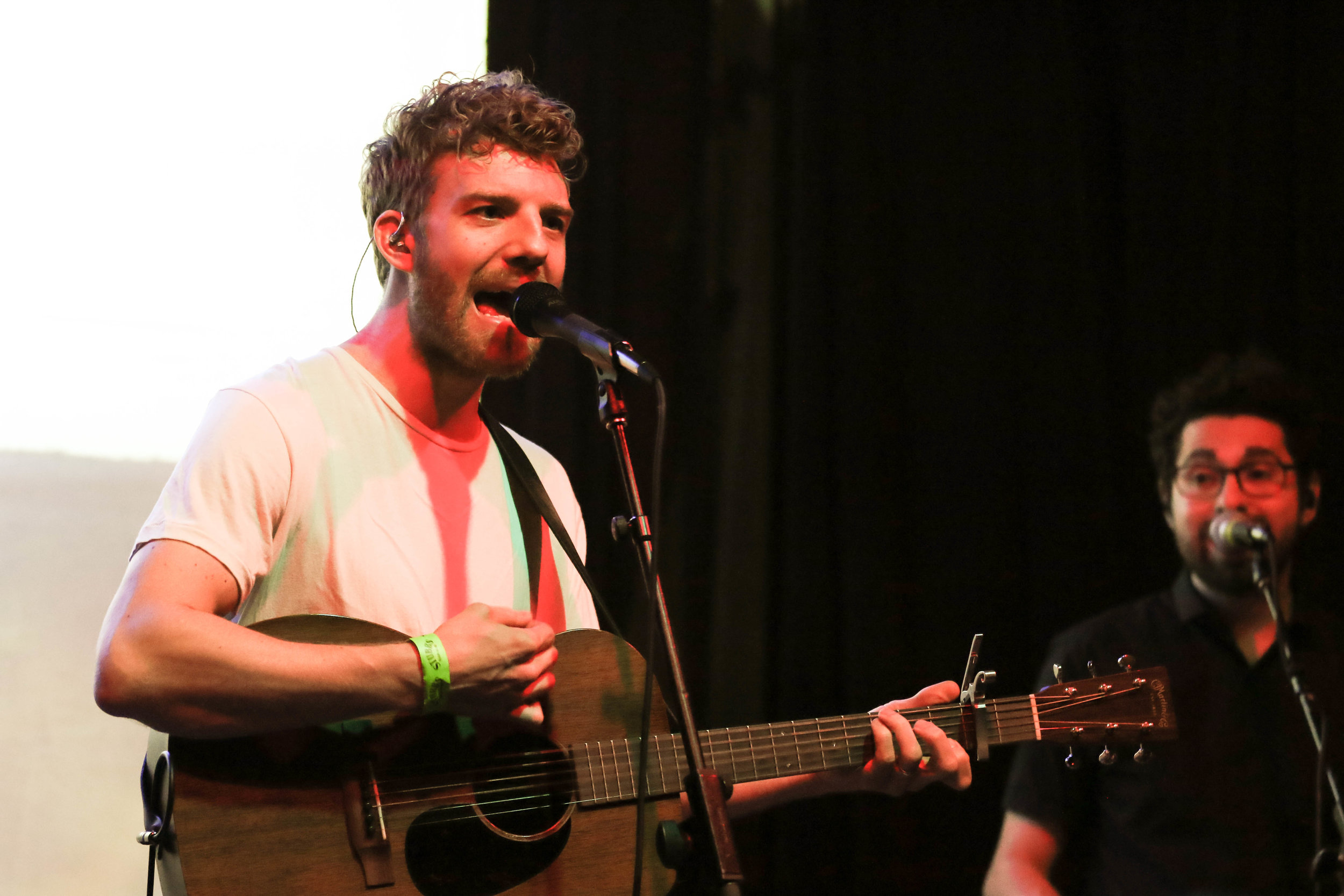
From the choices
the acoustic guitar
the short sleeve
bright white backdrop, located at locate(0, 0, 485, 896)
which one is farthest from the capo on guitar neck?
bright white backdrop, located at locate(0, 0, 485, 896)

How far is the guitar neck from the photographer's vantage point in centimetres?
182

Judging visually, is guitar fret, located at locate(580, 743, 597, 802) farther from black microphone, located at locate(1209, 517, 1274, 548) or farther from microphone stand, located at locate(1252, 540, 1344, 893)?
black microphone, located at locate(1209, 517, 1274, 548)

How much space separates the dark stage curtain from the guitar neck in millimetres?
945

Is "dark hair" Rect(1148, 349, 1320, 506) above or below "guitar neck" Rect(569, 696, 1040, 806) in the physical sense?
above

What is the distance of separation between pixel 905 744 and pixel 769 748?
0.25 meters

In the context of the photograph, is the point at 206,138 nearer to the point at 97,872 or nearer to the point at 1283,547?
the point at 97,872

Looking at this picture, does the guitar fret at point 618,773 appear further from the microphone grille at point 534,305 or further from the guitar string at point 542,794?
the microphone grille at point 534,305

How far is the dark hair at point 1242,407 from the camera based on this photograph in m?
3.16

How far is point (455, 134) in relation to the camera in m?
2.13

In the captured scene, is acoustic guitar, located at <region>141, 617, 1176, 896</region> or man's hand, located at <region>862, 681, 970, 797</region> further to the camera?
Result: man's hand, located at <region>862, 681, 970, 797</region>

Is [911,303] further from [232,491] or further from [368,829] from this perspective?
[368,829]

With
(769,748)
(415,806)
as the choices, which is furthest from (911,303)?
(415,806)

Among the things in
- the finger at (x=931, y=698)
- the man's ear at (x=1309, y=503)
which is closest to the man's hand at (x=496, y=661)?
the finger at (x=931, y=698)

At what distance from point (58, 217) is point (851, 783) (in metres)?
2.00
